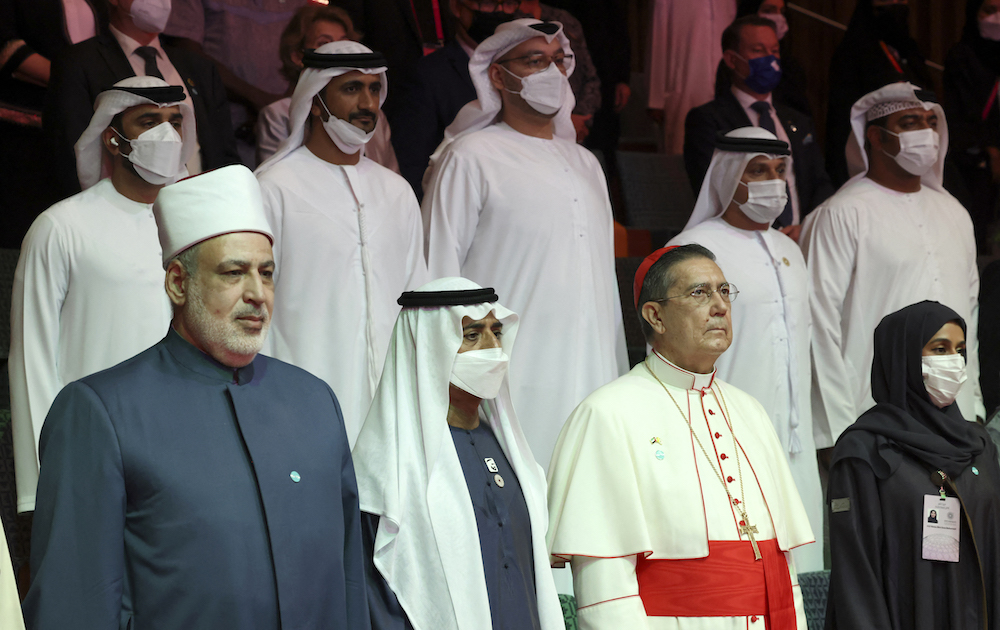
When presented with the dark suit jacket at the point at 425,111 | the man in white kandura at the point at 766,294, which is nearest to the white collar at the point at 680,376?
the man in white kandura at the point at 766,294

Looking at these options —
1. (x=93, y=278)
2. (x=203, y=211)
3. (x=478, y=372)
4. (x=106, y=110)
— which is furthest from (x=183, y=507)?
(x=106, y=110)

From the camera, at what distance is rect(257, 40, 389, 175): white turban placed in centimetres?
470

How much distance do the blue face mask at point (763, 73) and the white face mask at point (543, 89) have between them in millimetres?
1889

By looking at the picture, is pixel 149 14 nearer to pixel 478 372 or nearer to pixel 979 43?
pixel 478 372

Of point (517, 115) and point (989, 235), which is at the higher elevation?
point (517, 115)

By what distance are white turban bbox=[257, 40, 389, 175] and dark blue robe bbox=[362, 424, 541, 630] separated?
71.4 inches

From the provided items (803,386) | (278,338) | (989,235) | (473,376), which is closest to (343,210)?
(278,338)

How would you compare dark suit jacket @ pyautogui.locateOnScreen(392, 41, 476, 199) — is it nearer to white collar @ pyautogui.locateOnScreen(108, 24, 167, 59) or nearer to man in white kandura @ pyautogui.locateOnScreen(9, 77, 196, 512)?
white collar @ pyautogui.locateOnScreen(108, 24, 167, 59)

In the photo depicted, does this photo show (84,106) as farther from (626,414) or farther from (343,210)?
(626,414)

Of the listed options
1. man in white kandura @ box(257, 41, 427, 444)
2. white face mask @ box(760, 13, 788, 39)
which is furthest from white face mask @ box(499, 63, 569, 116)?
white face mask @ box(760, 13, 788, 39)

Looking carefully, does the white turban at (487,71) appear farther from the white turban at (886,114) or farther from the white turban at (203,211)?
the white turban at (203,211)

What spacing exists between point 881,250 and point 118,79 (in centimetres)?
353

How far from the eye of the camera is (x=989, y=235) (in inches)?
307

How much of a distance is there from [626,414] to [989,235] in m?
5.03
